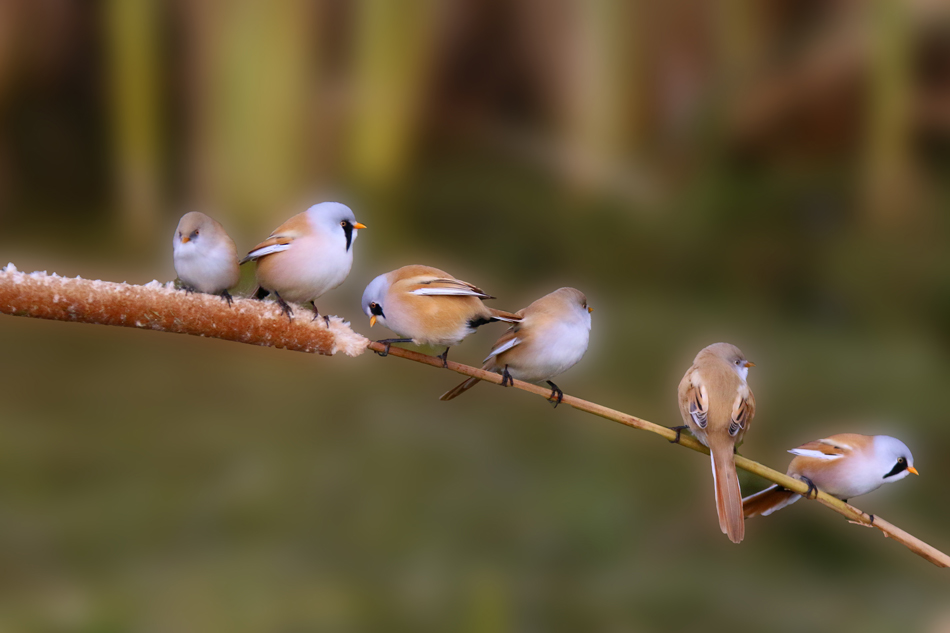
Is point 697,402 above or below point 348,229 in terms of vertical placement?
below

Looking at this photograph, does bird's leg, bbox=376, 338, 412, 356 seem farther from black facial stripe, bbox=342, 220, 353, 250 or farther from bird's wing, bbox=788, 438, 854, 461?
bird's wing, bbox=788, 438, 854, 461

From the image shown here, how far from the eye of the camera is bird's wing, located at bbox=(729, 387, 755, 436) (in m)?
0.64

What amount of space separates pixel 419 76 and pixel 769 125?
784mm

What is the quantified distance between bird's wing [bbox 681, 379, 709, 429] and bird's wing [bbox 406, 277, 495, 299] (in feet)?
0.72

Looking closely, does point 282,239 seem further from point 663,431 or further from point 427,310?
point 663,431

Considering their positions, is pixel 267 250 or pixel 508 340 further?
pixel 508 340

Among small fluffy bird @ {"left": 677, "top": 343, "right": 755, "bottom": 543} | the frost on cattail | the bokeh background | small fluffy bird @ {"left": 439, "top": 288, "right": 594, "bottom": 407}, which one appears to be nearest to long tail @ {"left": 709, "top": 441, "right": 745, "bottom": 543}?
small fluffy bird @ {"left": 677, "top": 343, "right": 755, "bottom": 543}

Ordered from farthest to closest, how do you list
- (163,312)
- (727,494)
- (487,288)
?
(487,288) → (727,494) → (163,312)

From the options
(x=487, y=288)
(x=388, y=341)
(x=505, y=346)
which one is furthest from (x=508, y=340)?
(x=487, y=288)

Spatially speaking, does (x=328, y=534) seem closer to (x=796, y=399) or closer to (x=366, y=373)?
(x=366, y=373)

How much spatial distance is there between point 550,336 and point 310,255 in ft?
0.68

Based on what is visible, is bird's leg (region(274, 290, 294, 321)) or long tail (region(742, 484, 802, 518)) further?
long tail (region(742, 484, 802, 518))

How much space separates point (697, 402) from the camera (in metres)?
0.67

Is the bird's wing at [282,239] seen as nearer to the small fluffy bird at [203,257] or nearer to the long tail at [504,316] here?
the small fluffy bird at [203,257]
